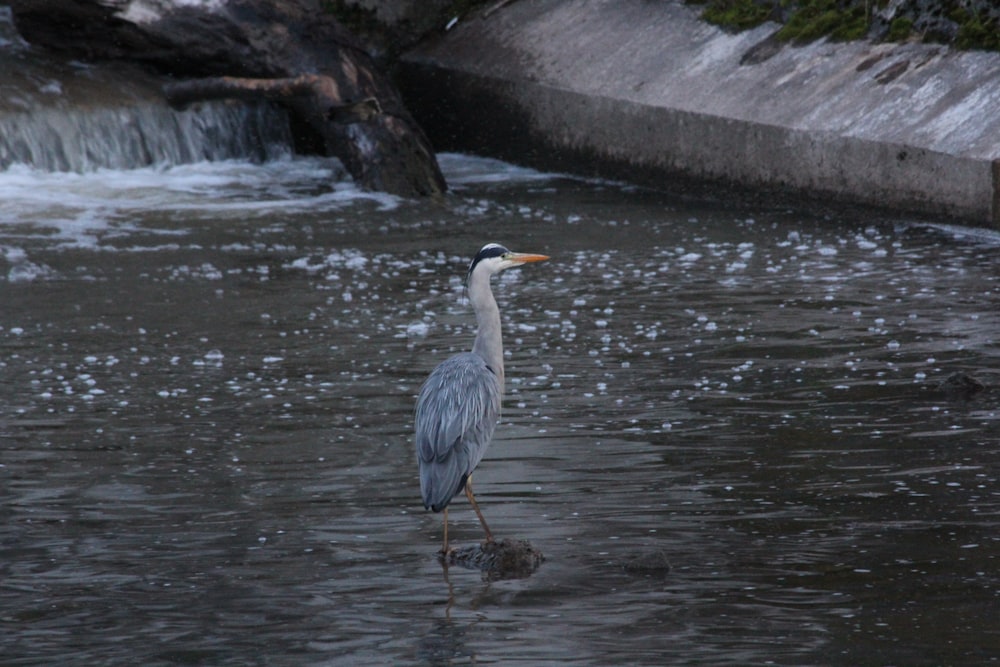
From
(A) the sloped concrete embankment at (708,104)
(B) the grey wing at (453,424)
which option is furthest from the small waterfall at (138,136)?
(B) the grey wing at (453,424)

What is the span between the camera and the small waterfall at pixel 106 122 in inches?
677

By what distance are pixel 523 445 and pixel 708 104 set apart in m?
8.17

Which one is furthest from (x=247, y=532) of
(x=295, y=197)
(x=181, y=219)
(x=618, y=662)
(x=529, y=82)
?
(x=529, y=82)

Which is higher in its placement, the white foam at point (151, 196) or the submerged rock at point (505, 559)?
the white foam at point (151, 196)

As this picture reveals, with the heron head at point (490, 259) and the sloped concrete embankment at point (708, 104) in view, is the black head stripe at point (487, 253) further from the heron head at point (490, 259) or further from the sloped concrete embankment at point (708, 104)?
the sloped concrete embankment at point (708, 104)

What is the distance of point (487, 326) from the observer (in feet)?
24.3

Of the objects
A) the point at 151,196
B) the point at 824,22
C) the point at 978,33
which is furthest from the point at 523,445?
the point at 151,196

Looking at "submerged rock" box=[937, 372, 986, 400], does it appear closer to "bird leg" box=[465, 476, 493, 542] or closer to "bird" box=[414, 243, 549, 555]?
"bird" box=[414, 243, 549, 555]

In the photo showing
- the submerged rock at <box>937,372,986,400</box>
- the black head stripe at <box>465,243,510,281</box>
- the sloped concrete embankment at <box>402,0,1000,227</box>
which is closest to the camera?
the black head stripe at <box>465,243,510,281</box>

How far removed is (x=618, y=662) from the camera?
5.34 meters

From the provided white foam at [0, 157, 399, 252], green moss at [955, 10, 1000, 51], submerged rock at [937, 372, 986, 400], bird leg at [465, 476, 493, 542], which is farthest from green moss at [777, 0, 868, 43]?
bird leg at [465, 476, 493, 542]

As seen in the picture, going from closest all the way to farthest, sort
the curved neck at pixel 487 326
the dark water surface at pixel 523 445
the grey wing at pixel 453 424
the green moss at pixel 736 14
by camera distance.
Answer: the dark water surface at pixel 523 445
the grey wing at pixel 453 424
the curved neck at pixel 487 326
the green moss at pixel 736 14

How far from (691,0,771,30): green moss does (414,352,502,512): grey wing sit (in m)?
10.4

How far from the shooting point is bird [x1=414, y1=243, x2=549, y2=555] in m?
6.51
